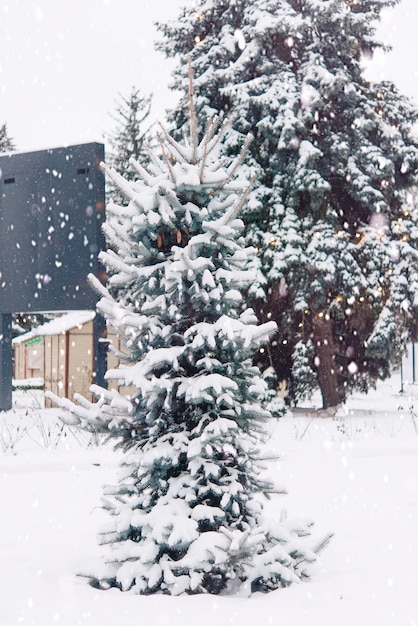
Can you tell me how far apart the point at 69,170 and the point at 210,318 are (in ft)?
41.3

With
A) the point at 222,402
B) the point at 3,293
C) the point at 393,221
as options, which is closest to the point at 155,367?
the point at 222,402

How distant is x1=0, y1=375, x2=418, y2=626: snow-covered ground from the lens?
14.5 feet

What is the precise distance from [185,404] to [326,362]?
14.7 m

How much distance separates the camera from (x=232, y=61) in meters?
19.7

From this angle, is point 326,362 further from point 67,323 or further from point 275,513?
point 275,513

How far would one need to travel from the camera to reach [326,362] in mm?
19562

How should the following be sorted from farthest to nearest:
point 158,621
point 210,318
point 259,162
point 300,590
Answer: point 259,162 → point 210,318 → point 300,590 → point 158,621

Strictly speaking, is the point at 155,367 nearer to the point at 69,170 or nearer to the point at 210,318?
the point at 210,318

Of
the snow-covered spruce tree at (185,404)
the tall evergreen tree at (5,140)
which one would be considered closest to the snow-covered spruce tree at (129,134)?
the tall evergreen tree at (5,140)

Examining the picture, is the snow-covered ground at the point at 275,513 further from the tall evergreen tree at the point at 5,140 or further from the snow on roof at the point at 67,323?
the tall evergreen tree at the point at 5,140

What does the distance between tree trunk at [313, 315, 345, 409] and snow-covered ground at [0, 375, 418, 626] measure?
5.67 meters

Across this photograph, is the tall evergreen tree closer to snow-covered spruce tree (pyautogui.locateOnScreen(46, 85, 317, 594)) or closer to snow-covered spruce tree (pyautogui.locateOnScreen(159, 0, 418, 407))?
snow-covered spruce tree (pyautogui.locateOnScreen(159, 0, 418, 407))

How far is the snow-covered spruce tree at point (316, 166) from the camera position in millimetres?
18016

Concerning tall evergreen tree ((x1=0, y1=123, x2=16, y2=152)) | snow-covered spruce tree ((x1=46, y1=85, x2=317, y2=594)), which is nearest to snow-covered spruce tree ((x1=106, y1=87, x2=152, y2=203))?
tall evergreen tree ((x1=0, y1=123, x2=16, y2=152))
